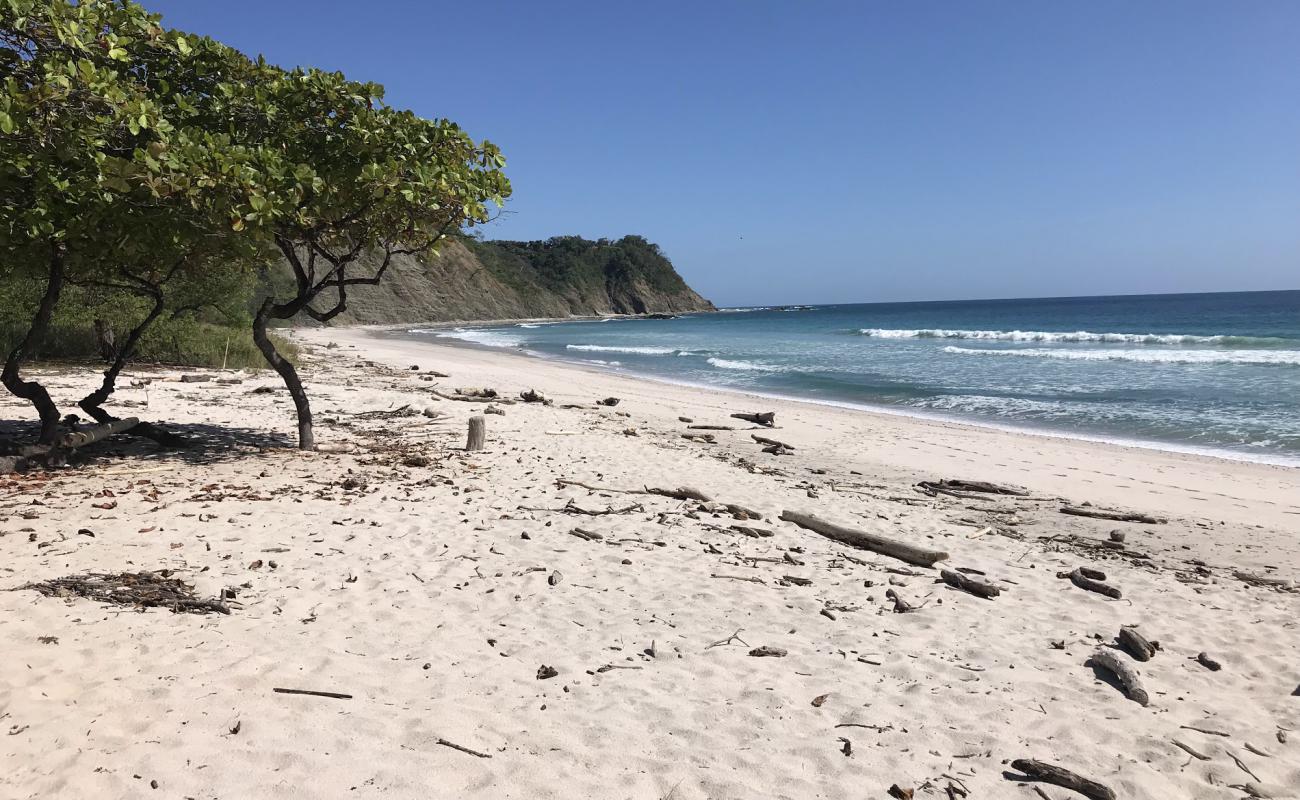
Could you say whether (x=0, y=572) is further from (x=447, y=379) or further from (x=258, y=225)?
(x=447, y=379)

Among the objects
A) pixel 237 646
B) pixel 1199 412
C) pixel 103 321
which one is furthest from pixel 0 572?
pixel 1199 412

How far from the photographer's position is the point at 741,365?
32531 millimetres

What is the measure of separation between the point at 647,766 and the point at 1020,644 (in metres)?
2.89

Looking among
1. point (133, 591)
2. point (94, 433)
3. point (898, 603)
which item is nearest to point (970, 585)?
point (898, 603)

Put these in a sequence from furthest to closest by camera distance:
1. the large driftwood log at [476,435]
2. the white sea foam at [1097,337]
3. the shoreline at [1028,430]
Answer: the white sea foam at [1097,337], the shoreline at [1028,430], the large driftwood log at [476,435]

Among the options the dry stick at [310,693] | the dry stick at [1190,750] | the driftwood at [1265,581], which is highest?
the dry stick at [310,693]

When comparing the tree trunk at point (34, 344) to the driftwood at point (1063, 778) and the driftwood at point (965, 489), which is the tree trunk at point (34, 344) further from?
the driftwood at point (965, 489)

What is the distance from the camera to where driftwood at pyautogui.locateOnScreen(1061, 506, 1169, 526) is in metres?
8.41

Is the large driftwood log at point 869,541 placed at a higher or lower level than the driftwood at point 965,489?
higher

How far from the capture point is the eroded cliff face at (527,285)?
80.2m

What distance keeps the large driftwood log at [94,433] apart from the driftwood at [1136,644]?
9.45 metres

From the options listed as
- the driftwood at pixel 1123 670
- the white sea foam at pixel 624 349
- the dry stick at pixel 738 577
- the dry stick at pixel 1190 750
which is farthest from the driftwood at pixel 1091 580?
the white sea foam at pixel 624 349

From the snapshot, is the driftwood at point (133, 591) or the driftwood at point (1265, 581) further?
the driftwood at point (1265, 581)

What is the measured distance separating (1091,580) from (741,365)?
87.0 feet
